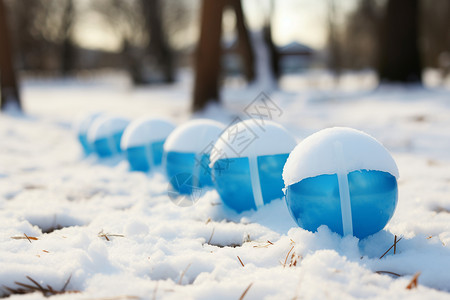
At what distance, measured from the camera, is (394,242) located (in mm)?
2332

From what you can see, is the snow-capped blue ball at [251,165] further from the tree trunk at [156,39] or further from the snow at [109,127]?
the tree trunk at [156,39]

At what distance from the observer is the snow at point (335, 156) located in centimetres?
228

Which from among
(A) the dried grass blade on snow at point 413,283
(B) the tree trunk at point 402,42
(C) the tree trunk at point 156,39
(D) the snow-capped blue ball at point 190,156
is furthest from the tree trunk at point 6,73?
(C) the tree trunk at point 156,39

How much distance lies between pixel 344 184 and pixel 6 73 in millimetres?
10499

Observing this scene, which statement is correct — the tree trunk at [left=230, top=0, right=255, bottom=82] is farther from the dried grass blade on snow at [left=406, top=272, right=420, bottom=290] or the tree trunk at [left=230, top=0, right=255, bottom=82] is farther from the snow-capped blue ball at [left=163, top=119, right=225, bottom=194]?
the dried grass blade on snow at [left=406, top=272, right=420, bottom=290]

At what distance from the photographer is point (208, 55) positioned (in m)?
8.56

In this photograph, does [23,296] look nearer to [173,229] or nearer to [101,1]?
[173,229]

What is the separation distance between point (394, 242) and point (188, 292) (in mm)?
1280

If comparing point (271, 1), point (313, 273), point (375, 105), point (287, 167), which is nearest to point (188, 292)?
point (313, 273)

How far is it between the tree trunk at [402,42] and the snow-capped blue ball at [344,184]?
385 inches

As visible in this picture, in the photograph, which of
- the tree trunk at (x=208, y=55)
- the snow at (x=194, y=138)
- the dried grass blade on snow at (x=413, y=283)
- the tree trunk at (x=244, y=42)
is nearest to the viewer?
the dried grass blade on snow at (x=413, y=283)

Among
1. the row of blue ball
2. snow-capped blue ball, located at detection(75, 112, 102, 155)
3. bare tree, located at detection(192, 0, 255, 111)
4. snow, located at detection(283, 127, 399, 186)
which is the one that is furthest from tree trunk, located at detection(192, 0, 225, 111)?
snow, located at detection(283, 127, 399, 186)

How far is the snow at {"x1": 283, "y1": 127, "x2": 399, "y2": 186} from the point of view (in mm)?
2281

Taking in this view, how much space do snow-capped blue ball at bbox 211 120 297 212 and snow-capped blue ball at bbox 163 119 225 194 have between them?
442 millimetres
